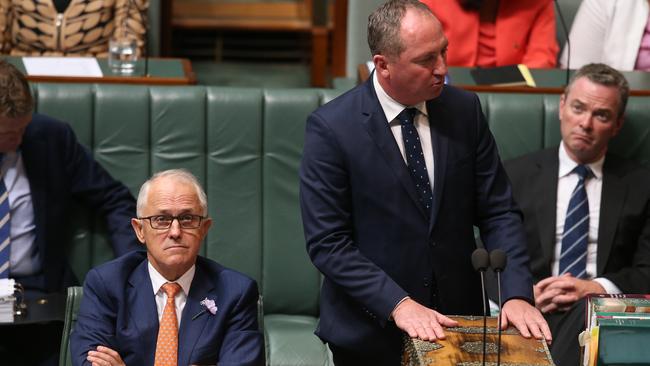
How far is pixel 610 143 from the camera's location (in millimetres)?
4316

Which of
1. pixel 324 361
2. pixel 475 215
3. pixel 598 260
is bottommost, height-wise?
pixel 324 361

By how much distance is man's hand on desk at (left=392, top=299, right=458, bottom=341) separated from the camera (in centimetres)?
285

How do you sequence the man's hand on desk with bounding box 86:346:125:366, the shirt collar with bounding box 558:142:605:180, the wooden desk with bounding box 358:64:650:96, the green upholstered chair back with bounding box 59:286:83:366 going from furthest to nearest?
the wooden desk with bounding box 358:64:650:96 → the shirt collar with bounding box 558:142:605:180 → the green upholstered chair back with bounding box 59:286:83:366 → the man's hand on desk with bounding box 86:346:125:366

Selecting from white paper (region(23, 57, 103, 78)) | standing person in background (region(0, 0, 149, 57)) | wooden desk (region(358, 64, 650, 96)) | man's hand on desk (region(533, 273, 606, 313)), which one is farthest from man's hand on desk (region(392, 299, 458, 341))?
standing person in background (region(0, 0, 149, 57))

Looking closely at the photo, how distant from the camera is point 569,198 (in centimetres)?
408

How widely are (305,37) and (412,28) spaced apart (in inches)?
187

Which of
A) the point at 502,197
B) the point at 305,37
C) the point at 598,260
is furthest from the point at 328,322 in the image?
the point at 305,37

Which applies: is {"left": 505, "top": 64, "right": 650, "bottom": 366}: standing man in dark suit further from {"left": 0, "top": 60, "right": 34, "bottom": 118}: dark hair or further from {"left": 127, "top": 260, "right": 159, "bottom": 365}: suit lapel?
{"left": 0, "top": 60, "right": 34, "bottom": 118}: dark hair

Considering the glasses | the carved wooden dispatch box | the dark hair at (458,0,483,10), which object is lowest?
the carved wooden dispatch box

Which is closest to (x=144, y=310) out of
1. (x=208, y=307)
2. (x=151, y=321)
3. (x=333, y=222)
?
(x=151, y=321)

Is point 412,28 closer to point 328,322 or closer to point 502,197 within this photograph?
point 502,197

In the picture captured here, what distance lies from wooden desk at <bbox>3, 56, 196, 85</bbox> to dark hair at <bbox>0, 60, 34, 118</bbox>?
554 mm

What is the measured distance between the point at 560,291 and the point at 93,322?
60.6 inches

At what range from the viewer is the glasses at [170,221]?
309cm
